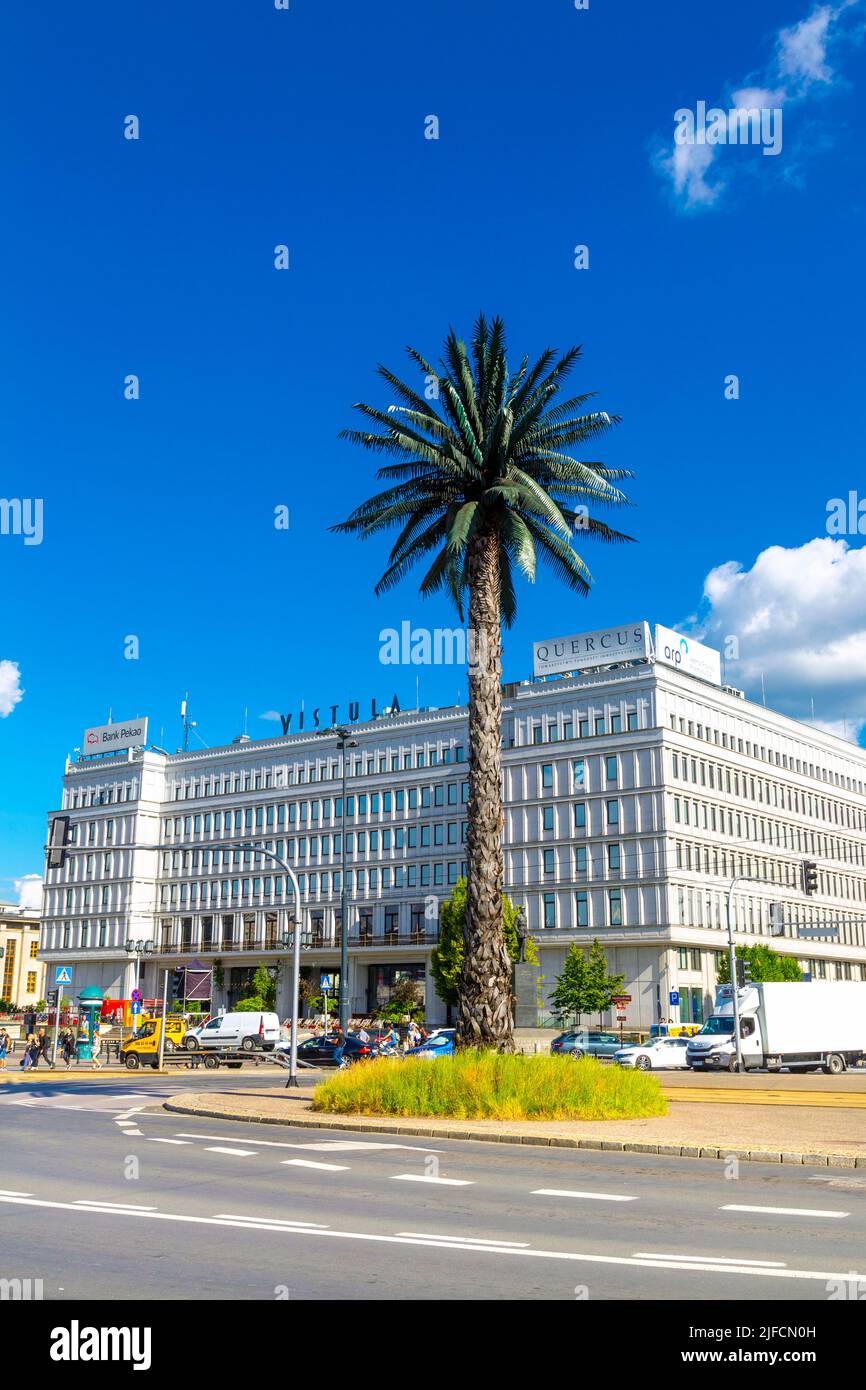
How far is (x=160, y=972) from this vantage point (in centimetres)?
9700

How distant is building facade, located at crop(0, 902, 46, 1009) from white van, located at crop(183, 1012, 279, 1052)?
84.1 meters

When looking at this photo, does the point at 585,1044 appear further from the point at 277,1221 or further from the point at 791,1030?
the point at 277,1221

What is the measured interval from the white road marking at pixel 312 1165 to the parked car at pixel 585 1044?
3073 cm

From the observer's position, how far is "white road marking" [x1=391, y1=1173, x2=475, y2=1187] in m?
13.9

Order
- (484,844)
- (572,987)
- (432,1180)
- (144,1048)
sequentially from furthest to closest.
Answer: (572,987), (144,1048), (484,844), (432,1180)

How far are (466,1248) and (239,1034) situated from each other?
46.8 metres

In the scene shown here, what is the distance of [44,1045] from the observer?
50.4 m

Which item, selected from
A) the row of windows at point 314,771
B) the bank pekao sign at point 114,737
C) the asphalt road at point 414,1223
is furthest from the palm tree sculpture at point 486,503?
the bank pekao sign at point 114,737

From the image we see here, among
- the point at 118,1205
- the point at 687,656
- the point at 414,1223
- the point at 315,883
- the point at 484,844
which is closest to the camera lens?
the point at 414,1223

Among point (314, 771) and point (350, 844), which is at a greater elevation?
point (314, 771)

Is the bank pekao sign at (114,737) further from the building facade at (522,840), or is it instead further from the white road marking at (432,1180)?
the white road marking at (432,1180)

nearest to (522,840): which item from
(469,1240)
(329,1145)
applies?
(329,1145)

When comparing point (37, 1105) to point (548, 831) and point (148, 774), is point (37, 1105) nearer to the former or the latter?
point (548, 831)

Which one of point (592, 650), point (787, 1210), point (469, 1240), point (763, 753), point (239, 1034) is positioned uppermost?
point (592, 650)
